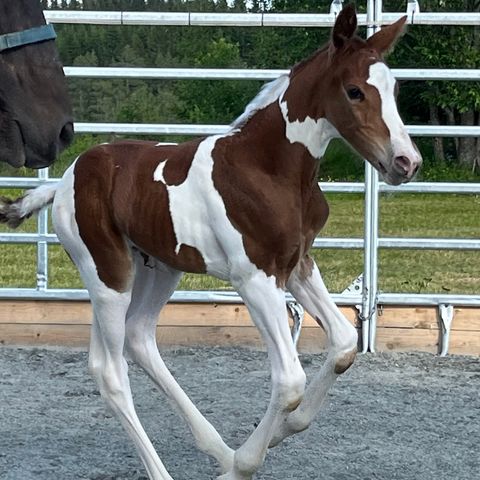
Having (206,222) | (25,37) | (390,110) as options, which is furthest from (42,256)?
(25,37)

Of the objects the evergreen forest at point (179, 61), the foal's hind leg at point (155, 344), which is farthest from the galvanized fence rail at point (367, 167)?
the foal's hind leg at point (155, 344)

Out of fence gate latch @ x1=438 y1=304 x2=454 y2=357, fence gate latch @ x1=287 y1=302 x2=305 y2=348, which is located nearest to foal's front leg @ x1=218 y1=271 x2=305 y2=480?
fence gate latch @ x1=287 y1=302 x2=305 y2=348

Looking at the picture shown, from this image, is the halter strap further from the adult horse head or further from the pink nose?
the pink nose

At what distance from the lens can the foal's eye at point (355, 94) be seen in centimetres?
358

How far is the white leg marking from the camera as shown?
3775mm

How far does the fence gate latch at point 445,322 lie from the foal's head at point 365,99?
2448mm

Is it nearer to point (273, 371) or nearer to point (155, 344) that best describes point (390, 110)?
point (273, 371)

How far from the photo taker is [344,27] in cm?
367

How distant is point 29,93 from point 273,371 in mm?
1335

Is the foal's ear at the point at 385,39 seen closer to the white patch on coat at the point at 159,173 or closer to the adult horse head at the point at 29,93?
the white patch on coat at the point at 159,173

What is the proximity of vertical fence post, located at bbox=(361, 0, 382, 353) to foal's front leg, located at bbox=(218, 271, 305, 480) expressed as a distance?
248 cm

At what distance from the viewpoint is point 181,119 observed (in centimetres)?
1027

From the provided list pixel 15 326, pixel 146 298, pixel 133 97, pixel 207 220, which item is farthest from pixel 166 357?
pixel 133 97

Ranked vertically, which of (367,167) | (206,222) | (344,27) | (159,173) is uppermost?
(344,27)
